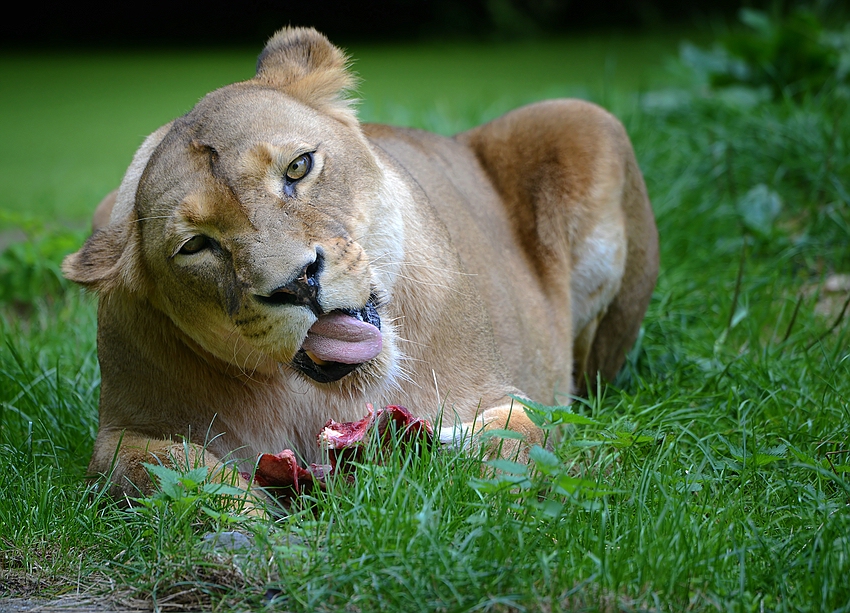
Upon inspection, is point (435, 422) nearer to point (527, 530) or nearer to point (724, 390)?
point (527, 530)

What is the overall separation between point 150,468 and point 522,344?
5.39 feet

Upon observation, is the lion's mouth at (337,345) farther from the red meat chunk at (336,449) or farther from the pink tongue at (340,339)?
the red meat chunk at (336,449)

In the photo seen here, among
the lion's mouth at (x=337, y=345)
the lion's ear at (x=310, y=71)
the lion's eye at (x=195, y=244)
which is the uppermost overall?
the lion's ear at (x=310, y=71)

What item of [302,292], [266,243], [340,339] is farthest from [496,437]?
[266,243]

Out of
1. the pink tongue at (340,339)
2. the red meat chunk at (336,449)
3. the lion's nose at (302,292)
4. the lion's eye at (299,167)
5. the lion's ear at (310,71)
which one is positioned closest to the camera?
the lion's nose at (302,292)

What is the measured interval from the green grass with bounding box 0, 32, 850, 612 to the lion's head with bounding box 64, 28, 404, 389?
16.5 inches

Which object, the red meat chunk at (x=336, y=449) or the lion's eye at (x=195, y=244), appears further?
the red meat chunk at (x=336, y=449)

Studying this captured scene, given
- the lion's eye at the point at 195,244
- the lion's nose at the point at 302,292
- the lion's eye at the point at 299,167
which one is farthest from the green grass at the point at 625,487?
the lion's eye at the point at 299,167

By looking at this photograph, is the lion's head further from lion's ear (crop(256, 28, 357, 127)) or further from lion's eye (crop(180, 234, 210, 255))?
lion's ear (crop(256, 28, 357, 127))

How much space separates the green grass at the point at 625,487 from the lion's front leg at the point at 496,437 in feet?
0.33

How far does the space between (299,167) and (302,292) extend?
17.7 inches

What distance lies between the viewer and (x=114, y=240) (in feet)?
9.73

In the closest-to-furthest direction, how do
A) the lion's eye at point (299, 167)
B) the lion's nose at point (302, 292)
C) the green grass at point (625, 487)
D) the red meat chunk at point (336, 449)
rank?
1. the green grass at point (625, 487)
2. the lion's nose at point (302, 292)
3. the lion's eye at point (299, 167)
4. the red meat chunk at point (336, 449)

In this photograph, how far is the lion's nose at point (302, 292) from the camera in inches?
97.3
